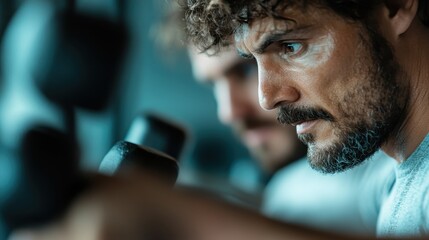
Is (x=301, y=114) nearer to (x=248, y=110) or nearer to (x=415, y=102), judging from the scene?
(x=415, y=102)

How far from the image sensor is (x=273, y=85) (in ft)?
3.12

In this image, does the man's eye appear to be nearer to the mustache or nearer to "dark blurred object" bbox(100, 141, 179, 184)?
the mustache

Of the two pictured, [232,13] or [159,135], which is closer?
[232,13]

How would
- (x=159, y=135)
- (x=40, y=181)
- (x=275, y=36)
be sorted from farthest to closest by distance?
(x=159, y=135)
(x=275, y=36)
(x=40, y=181)

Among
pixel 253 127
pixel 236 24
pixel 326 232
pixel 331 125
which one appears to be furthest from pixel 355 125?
pixel 253 127

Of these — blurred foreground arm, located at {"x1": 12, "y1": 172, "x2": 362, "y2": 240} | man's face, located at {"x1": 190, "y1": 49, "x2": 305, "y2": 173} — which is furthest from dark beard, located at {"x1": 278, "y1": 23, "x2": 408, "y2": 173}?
man's face, located at {"x1": 190, "y1": 49, "x2": 305, "y2": 173}

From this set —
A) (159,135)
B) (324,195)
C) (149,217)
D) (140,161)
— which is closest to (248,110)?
(324,195)

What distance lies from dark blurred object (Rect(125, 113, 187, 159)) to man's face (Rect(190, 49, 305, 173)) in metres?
0.86

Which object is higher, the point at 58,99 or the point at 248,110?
the point at 58,99

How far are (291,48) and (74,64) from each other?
37 centimetres

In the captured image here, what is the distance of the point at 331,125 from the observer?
0.96 m

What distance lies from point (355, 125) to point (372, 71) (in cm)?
7

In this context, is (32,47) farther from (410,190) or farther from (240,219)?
(410,190)

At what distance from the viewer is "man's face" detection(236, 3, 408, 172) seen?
3.05 feet
